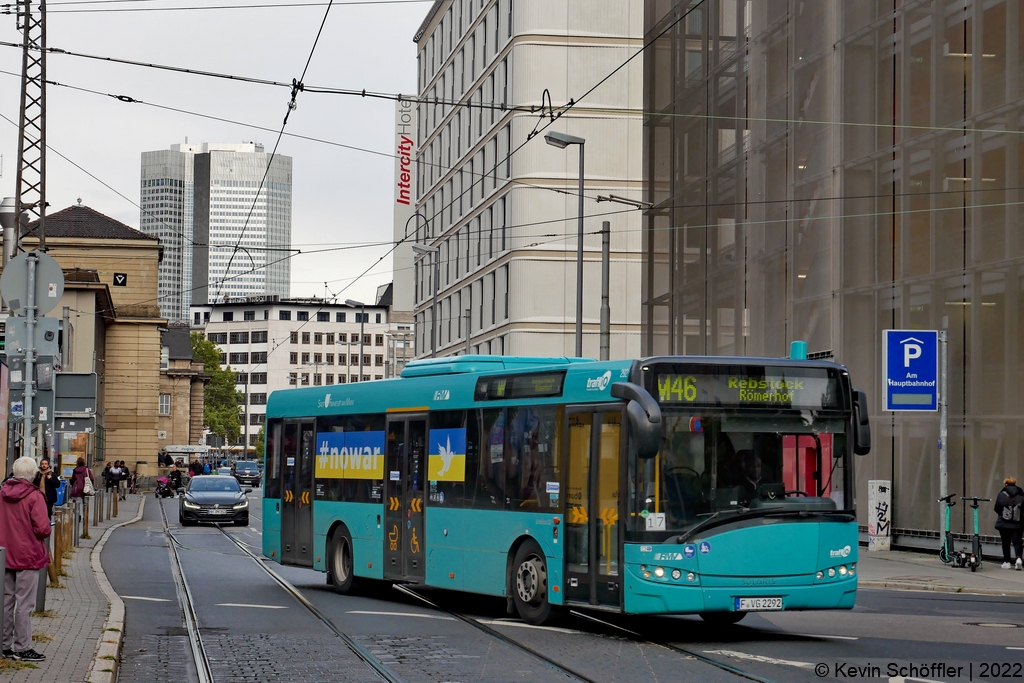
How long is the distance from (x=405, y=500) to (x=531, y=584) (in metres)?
3.06

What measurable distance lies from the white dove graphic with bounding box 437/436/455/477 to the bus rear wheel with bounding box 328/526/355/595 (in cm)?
266

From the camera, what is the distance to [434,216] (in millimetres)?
74375

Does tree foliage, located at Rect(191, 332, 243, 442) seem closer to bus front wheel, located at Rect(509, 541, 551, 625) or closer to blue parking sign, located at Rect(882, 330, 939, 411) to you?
blue parking sign, located at Rect(882, 330, 939, 411)

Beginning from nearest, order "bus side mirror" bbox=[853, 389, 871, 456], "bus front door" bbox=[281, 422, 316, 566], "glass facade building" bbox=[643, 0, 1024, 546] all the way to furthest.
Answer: "bus side mirror" bbox=[853, 389, 871, 456]
"bus front door" bbox=[281, 422, 316, 566]
"glass facade building" bbox=[643, 0, 1024, 546]

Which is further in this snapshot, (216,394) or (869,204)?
(216,394)

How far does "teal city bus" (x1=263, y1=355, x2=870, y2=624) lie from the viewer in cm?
1305

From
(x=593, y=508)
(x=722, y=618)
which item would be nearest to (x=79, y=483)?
(x=722, y=618)

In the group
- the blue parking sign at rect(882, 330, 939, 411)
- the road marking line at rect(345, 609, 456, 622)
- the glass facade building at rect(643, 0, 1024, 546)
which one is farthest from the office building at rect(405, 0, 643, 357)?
the road marking line at rect(345, 609, 456, 622)

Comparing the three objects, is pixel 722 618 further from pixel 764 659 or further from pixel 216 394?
pixel 216 394

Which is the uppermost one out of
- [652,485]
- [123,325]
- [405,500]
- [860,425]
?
[123,325]

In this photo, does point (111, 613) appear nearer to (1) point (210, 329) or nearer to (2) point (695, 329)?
(2) point (695, 329)

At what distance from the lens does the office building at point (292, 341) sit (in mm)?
172500

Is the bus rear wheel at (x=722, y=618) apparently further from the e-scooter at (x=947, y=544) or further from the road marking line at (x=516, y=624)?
the e-scooter at (x=947, y=544)

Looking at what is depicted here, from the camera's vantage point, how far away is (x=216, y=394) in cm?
13662
